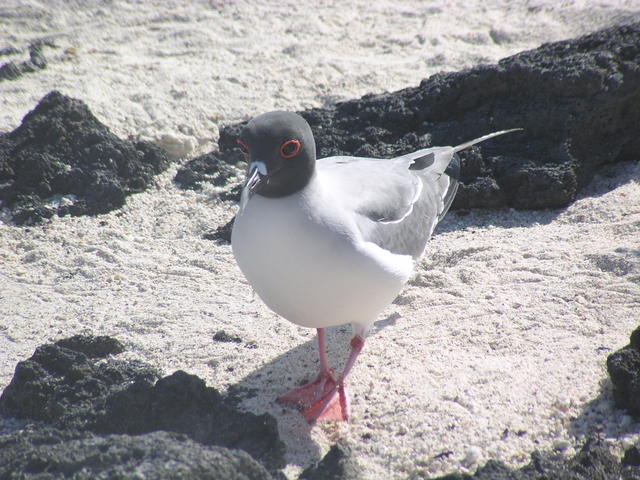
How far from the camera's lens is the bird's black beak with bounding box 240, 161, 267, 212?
11.6ft

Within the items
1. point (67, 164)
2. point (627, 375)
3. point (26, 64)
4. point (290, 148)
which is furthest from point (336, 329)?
point (26, 64)

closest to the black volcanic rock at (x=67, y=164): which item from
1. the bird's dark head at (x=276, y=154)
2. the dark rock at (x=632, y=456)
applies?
the bird's dark head at (x=276, y=154)

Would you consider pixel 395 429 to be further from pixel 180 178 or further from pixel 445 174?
pixel 180 178

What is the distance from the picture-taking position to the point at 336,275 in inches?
144

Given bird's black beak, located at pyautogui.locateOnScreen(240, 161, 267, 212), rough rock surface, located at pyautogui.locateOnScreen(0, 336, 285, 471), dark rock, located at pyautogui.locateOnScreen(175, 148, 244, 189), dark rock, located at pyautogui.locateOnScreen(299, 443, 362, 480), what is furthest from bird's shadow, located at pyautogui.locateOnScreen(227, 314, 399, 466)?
dark rock, located at pyautogui.locateOnScreen(175, 148, 244, 189)

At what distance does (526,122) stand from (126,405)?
13.5 ft

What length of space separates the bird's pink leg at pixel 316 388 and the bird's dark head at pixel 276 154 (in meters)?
1.06

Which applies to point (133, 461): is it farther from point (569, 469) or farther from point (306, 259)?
point (569, 469)

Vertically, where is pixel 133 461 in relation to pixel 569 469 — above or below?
above

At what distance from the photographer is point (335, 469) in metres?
3.24

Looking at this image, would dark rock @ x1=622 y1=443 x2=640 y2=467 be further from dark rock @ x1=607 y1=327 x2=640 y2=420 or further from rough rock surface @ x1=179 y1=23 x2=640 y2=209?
rough rock surface @ x1=179 y1=23 x2=640 y2=209

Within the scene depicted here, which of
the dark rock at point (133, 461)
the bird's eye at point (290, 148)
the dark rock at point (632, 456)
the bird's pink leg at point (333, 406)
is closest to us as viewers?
the dark rock at point (133, 461)

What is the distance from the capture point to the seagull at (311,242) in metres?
3.62

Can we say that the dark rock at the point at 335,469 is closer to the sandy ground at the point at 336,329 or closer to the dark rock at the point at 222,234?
the sandy ground at the point at 336,329
